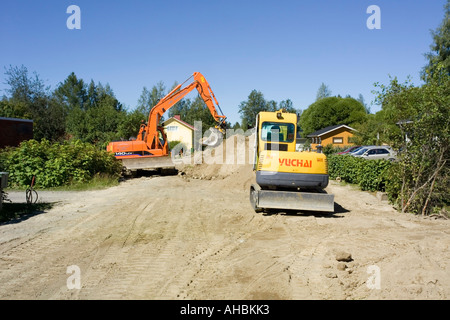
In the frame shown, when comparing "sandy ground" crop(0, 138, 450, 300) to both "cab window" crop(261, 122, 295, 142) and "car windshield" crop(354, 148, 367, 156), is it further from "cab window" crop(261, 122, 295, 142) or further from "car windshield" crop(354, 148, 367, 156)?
"car windshield" crop(354, 148, 367, 156)

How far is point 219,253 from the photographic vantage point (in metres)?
6.29

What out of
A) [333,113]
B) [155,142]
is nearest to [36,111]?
[155,142]

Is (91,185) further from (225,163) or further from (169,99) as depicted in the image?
(225,163)

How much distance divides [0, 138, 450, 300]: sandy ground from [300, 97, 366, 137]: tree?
148ft

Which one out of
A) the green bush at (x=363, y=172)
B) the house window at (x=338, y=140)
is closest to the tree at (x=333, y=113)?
the house window at (x=338, y=140)

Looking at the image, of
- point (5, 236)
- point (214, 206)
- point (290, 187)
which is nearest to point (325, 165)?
point (290, 187)

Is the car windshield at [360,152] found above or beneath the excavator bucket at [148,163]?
above

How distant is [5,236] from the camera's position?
7.26m

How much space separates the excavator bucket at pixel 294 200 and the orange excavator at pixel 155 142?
9.52 metres

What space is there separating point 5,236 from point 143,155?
41.7 feet

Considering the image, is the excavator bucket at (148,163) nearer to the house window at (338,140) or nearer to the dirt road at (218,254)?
the dirt road at (218,254)

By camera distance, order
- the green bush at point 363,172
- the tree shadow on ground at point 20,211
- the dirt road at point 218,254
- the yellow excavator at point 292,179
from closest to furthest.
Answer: the dirt road at point 218,254
the tree shadow on ground at point 20,211
the yellow excavator at point 292,179
the green bush at point 363,172

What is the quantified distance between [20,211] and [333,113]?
51.2 meters

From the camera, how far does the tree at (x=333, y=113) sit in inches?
2089
